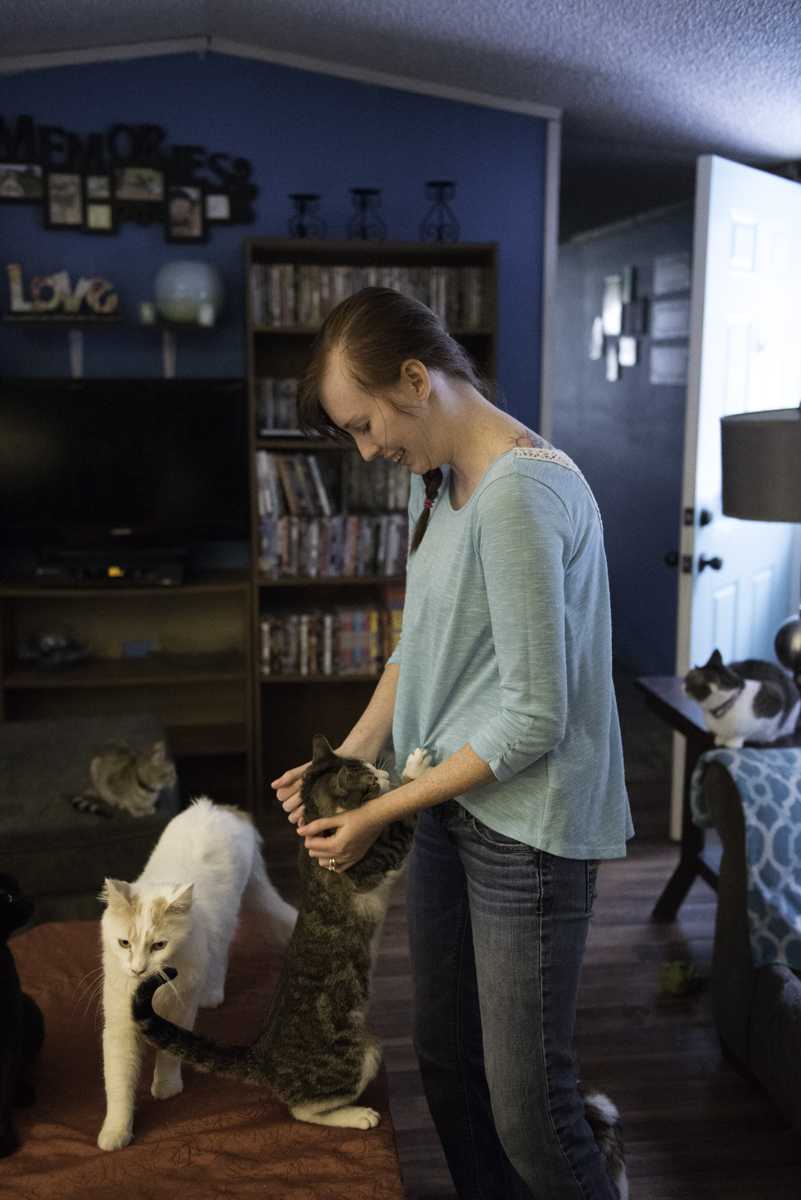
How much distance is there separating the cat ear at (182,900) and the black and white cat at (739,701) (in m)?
1.64

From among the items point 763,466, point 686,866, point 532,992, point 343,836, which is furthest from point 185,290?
point 532,992

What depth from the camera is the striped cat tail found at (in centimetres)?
149

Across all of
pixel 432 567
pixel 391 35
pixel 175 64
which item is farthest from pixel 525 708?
pixel 175 64

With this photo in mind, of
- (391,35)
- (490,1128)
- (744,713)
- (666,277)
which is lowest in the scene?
(490,1128)

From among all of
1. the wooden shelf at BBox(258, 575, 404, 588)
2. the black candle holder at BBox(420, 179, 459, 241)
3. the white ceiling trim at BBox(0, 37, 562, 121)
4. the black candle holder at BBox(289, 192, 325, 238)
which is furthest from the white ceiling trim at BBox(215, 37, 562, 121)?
the wooden shelf at BBox(258, 575, 404, 588)

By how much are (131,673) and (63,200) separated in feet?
5.43

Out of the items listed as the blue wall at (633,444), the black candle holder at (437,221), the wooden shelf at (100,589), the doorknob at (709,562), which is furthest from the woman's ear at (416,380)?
the blue wall at (633,444)

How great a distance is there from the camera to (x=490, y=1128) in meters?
1.66

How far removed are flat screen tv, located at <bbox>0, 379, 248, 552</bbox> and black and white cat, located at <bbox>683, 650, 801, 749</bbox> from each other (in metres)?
1.80

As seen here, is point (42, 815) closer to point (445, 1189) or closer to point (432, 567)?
point (445, 1189)

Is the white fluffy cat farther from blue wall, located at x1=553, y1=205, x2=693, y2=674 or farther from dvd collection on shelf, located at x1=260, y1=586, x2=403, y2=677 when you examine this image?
blue wall, located at x1=553, y1=205, x2=693, y2=674

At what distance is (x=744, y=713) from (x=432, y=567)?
1707 millimetres

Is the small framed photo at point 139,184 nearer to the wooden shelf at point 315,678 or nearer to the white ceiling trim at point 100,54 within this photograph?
the white ceiling trim at point 100,54

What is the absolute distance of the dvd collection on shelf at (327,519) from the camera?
392cm
